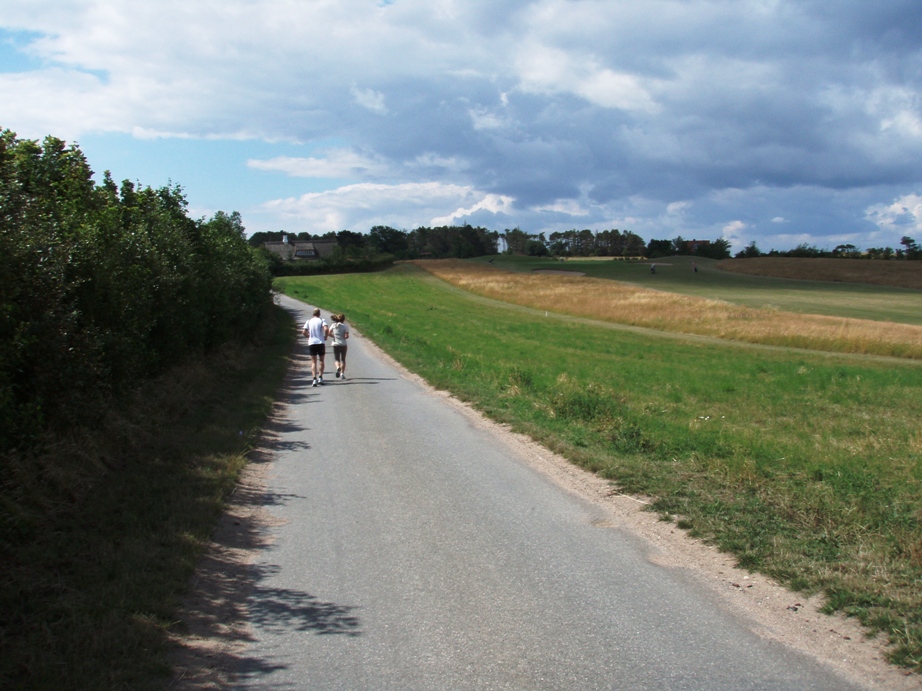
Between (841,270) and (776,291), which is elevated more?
(841,270)

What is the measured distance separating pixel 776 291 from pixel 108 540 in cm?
6892

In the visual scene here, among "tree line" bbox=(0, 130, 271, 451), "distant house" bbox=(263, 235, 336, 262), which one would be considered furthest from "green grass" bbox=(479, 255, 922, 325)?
"distant house" bbox=(263, 235, 336, 262)

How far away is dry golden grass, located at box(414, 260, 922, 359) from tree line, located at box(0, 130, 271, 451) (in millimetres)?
27584

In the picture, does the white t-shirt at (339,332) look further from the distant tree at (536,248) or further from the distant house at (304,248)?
the distant tree at (536,248)

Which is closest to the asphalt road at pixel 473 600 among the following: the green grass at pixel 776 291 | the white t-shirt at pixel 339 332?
the white t-shirt at pixel 339 332

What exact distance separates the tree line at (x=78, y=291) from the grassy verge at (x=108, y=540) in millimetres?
560

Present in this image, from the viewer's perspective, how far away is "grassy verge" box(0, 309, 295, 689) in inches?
174

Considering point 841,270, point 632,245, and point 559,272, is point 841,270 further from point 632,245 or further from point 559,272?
point 632,245

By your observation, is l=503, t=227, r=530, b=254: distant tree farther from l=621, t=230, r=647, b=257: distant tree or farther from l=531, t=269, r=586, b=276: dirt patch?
l=531, t=269, r=586, b=276: dirt patch

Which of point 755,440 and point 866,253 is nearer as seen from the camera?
point 755,440

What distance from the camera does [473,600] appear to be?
532 centimetres

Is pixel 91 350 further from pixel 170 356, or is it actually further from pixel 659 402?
pixel 659 402

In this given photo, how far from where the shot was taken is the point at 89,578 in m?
5.61

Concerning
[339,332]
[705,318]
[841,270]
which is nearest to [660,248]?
[841,270]
